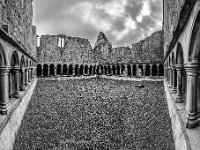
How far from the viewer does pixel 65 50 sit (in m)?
27.8

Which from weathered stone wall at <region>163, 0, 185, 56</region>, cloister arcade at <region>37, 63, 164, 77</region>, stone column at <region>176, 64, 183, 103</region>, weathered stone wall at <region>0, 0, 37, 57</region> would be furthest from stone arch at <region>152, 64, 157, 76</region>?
stone column at <region>176, 64, 183, 103</region>

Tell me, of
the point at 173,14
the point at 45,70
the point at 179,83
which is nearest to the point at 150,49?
the point at 45,70

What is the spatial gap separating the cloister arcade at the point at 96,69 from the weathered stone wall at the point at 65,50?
0.87 metres

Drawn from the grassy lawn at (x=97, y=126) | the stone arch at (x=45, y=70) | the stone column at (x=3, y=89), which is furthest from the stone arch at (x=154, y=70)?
the stone column at (x=3, y=89)

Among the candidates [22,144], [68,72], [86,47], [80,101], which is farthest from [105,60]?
[22,144]

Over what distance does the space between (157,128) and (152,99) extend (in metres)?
3.99

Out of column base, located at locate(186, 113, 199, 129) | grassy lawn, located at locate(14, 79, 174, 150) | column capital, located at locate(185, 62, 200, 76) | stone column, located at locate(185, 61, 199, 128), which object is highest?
column capital, located at locate(185, 62, 200, 76)

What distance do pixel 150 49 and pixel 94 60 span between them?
10.3m

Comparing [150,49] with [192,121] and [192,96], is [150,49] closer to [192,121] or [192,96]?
[192,96]

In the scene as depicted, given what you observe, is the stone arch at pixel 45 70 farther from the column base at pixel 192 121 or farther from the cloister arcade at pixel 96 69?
the column base at pixel 192 121

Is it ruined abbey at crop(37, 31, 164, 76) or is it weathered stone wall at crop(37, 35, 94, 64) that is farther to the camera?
weathered stone wall at crop(37, 35, 94, 64)

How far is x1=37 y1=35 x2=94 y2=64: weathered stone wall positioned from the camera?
85.5ft

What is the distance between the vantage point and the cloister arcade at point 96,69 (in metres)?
24.0

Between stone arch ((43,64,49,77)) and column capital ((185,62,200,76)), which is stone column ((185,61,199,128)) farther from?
stone arch ((43,64,49,77))
